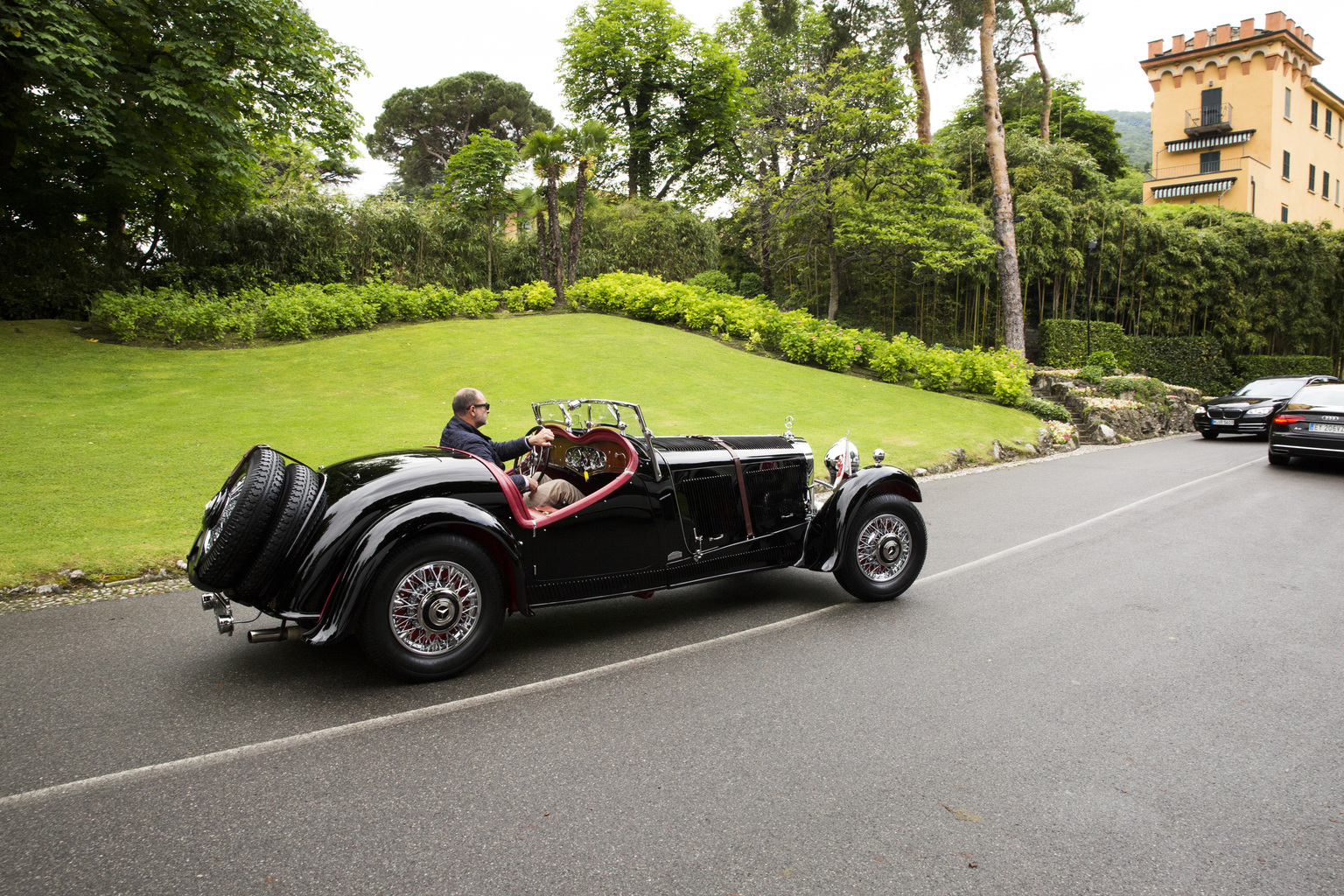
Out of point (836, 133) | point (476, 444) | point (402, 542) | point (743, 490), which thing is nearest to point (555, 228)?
point (836, 133)

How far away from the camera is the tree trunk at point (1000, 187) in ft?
64.8

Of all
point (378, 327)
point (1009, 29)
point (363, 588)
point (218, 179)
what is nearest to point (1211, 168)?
point (1009, 29)

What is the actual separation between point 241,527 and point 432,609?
3.23 feet

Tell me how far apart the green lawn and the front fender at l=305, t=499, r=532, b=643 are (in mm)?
3330

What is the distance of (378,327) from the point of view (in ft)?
55.2

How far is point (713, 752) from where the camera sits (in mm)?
3004

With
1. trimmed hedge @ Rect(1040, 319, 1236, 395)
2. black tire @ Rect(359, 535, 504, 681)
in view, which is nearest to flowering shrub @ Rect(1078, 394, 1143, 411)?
trimmed hedge @ Rect(1040, 319, 1236, 395)

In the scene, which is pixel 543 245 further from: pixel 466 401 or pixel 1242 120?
pixel 1242 120

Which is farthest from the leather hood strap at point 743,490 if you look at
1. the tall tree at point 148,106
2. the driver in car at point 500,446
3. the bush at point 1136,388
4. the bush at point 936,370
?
the bush at point 1136,388

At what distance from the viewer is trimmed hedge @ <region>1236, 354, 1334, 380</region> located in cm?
2486

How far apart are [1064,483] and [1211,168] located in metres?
37.9

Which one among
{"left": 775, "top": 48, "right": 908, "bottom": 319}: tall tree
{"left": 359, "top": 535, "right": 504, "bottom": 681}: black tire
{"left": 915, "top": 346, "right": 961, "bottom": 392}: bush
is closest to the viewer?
{"left": 359, "top": 535, "right": 504, "bottom": 681}: black tire

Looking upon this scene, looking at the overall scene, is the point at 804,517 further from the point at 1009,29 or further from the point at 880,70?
the point at 1009,29

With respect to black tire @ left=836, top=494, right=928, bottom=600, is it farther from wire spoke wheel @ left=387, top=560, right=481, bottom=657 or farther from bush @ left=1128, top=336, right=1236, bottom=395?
bush @ left=1128, top=336, right=1236, bottom=395
